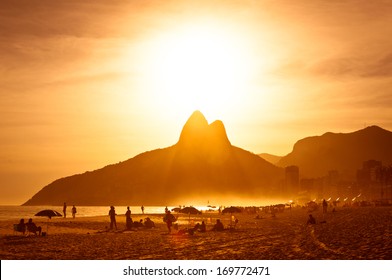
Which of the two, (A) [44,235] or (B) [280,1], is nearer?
(B) [280,1]

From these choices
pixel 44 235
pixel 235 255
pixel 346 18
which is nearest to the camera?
pixel 235 255

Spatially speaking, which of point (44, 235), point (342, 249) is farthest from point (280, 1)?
point (44, 235)

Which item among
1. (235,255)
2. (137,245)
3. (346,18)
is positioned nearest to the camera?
(235,255)

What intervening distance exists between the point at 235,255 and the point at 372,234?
922 cm

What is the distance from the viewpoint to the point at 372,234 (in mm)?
26828

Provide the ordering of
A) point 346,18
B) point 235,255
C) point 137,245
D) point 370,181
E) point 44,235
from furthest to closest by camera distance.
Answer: point 370,181
point 44,235
point 137,245
point 346,18
point 235,255

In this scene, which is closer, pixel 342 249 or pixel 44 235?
pixel 342 249

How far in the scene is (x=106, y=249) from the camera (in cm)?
2405
